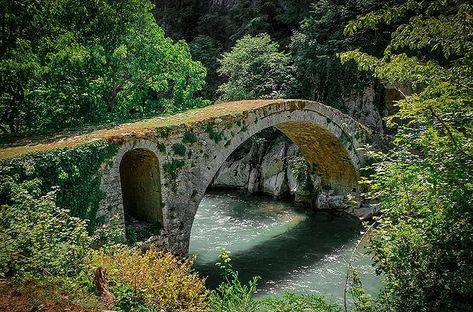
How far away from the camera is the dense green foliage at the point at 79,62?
1159 cm

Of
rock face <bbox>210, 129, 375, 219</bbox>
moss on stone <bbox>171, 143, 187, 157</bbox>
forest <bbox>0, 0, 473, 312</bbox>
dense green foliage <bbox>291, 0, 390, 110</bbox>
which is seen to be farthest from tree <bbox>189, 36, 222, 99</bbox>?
moss on stone <bbox>171, 143, 187, 157</bbox>

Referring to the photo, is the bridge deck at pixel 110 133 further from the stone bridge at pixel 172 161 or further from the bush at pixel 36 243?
the bush at pixel 36 243

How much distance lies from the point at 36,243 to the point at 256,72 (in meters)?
17.9

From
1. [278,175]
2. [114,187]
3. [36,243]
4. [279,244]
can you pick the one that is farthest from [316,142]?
[36,243]

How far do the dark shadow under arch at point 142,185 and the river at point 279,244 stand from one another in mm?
2618

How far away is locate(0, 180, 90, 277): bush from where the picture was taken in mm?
5570

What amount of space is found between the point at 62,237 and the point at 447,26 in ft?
22.2

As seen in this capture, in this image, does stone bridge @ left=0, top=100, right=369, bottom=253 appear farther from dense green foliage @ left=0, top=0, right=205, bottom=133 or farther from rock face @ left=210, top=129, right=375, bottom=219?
rock face @ left=210, top=129, right=375, bottom=219

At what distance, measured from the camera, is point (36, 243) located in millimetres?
5914

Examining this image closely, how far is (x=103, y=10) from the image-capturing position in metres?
13.4

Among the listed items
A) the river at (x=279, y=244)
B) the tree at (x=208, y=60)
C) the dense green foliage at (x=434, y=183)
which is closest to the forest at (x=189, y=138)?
the dense green foliage at (x=434, y=183)

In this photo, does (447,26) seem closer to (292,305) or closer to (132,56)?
(292,305)

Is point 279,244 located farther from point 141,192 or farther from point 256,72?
point 256,72

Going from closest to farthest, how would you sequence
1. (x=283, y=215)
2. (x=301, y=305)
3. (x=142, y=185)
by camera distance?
(x=301, y=305)
(x=142, y=185)
(x=283, y=215)
